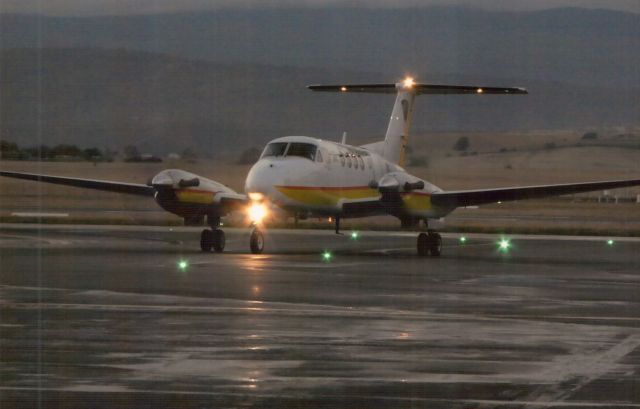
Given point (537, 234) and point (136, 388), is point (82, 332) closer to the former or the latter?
point (136, 388)

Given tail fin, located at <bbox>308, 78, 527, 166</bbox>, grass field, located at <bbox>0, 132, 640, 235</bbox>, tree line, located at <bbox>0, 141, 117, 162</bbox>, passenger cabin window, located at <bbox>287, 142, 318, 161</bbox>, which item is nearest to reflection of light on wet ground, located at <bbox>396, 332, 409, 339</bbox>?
passenger cabin window, located at <bbox>287, 142, 318, 161</bbox>

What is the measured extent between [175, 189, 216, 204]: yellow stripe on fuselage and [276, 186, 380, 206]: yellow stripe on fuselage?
2624mm

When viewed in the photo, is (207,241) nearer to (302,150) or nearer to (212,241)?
(212,241)

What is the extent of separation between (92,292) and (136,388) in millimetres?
9179

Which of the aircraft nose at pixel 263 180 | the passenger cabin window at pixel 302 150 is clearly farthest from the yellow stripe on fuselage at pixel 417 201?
the aircraft nose at pixel 263 180

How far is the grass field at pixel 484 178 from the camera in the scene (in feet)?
154

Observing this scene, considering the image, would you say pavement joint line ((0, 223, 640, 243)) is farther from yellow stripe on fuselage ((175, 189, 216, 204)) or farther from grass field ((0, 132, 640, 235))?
yellow stripe on fuselage ((175, 189, 216, 204))

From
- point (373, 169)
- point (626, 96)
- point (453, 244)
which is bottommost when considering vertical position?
point (453, 244)

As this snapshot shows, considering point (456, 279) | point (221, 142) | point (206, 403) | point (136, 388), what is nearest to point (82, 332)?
point (136, 388)

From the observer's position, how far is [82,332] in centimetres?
1445

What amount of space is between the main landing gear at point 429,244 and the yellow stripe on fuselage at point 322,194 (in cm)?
235

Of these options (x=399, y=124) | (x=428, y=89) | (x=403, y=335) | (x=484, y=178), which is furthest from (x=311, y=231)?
(x=403, y=335)

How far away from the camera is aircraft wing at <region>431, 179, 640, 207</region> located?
30.6 m

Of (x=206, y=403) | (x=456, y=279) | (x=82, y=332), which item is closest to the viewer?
(x=206, y=403)
